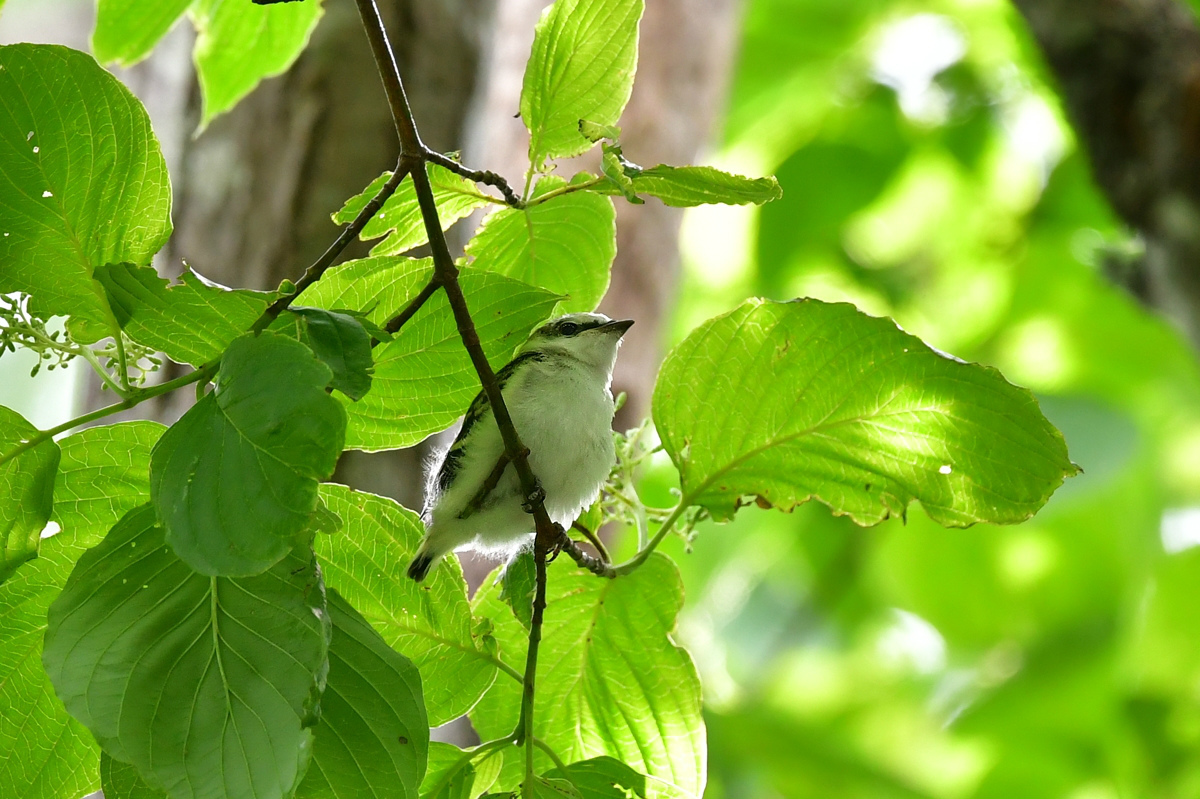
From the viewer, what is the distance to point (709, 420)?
1.60m

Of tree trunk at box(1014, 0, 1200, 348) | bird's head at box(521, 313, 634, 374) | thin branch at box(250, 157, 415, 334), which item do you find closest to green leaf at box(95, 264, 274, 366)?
thin branch at box(250, 157, 415, 334)

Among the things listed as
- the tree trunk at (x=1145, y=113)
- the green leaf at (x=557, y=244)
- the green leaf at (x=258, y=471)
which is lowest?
the green leaf at (x=258, y=471)

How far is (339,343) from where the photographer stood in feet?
3.64

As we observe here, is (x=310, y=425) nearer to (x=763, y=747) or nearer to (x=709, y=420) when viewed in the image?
(x=709, y=420)

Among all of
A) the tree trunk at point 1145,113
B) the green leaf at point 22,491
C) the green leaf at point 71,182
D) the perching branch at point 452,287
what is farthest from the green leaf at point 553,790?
the tree trunk at point 1145,113

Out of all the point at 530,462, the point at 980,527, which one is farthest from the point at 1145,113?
the point at 530,462

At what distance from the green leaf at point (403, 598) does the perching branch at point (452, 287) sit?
4.3 inches

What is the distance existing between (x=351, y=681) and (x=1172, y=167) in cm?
335

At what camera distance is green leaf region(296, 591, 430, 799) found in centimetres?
128

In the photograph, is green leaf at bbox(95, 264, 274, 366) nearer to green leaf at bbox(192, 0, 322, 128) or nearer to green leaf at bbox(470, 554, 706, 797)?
green leaf at bbox(470, 554, 706, 797)

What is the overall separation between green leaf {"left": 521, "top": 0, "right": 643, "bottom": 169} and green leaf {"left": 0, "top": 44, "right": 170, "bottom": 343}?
499 mm

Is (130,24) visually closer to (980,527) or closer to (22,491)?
(22,491)

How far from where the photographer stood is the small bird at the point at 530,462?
227 centimetres

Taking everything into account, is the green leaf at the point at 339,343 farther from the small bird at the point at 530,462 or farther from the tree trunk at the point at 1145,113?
the tree trunk at the point at 1145,113
